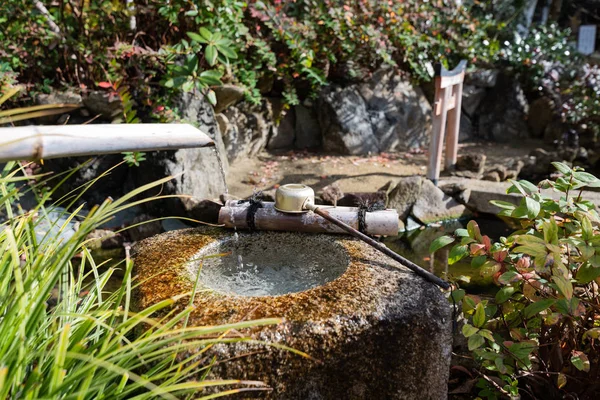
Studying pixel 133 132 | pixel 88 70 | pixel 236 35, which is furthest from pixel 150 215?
pixel 133 132

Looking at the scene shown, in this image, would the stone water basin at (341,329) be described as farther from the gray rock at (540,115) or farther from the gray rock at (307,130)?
the gray rock at (540,115)

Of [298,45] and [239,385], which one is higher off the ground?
[298,45]

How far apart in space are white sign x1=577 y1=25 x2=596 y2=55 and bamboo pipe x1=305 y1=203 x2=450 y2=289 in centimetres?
1174

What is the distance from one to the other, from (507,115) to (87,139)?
8.54m

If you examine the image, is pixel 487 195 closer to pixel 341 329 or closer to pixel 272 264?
pixel 272 264

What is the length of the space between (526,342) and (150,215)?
154 inches

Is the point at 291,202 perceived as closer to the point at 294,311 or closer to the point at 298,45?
the point at 294,311

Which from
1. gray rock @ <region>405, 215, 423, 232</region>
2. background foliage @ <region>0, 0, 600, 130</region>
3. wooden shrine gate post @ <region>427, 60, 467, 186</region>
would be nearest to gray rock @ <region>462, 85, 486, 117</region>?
background foliage @ <region>0, 0, 600, 130</region>

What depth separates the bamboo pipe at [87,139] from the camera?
1.14 meters

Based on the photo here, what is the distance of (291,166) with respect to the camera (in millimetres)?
6703

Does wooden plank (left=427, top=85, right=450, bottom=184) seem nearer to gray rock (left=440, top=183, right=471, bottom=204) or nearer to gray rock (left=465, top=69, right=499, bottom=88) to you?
gray rock (left=440, top=183, right=471, bottom=204)

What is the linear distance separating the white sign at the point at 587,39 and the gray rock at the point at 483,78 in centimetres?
460

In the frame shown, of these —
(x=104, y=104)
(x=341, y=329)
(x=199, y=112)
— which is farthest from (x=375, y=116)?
(x=341, y=329)

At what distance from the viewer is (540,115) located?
8.61 metres
